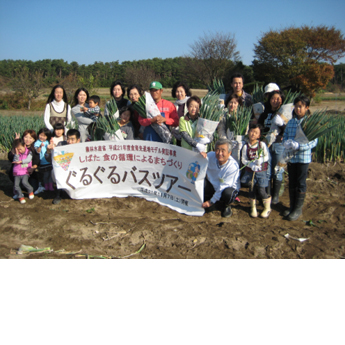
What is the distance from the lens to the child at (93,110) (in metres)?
4.55

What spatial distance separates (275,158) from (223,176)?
0.80 meters

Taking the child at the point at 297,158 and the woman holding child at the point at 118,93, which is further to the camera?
the woman holding child at the point at 118,93

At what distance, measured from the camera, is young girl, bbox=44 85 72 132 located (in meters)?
4.70

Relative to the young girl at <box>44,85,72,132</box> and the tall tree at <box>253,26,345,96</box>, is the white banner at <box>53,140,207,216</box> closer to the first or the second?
the young girl at <box>44,85,72,132</box>

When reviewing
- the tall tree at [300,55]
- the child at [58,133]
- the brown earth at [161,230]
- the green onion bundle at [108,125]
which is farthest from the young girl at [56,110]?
the tall tree at [300,55]

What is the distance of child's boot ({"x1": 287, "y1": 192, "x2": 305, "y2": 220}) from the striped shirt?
0.44m

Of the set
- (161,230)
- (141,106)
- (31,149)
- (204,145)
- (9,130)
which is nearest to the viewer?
(161,230)

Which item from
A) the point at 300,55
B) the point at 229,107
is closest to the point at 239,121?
the point at 229,107

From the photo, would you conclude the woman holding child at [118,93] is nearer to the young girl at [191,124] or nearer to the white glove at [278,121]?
the young girl at [191,124]

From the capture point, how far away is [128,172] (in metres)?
4.22

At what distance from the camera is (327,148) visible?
18.5ft

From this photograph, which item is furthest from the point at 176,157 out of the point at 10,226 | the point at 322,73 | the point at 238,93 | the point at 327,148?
the point at 322,73

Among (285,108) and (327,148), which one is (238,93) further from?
(327,148)

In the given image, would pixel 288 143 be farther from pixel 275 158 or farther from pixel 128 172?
pixel 128 172
